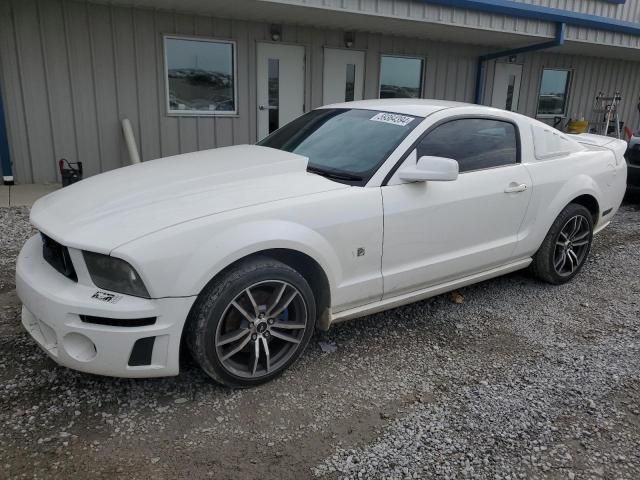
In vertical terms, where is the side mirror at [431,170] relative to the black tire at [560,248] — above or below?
above

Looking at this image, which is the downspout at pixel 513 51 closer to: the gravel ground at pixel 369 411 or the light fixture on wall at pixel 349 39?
the light fixture on wall at pixel 349 39

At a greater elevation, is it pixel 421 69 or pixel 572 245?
pixel 421 69

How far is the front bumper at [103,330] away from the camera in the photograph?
2.41m

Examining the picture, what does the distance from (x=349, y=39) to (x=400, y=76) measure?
4.93 ft

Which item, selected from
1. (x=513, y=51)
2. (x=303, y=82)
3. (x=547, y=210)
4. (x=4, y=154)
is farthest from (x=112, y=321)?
(x=513, y=51)

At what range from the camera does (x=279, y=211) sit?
2.79m

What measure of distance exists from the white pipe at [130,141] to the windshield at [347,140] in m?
4.24

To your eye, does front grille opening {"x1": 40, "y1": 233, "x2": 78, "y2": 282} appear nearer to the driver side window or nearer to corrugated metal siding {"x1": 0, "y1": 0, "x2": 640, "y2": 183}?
the driver side window

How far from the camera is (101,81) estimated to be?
771cm

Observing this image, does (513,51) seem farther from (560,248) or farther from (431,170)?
(431,170)

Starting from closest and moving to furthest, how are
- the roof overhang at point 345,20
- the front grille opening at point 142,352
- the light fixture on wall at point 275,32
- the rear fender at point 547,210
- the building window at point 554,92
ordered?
1. the front grille opening at point 142,352
2. the rear fender at point 547,210
3. the roof overhang at point 345,20
4. the light fixture on wall at point 275,32
5. the building window at point 554,92

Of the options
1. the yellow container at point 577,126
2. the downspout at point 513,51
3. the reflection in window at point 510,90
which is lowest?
the yellow container at point 577,126

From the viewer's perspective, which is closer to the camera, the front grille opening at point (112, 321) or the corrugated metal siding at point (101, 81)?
the front grille opening at point (112, 321)

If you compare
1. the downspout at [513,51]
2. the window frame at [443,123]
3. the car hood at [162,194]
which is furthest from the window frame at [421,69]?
the car hood at [162,194]
